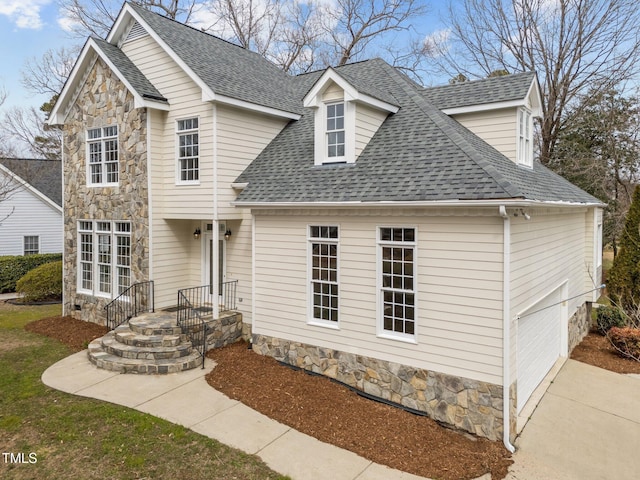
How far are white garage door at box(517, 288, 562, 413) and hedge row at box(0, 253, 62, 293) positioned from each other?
69.9 feet

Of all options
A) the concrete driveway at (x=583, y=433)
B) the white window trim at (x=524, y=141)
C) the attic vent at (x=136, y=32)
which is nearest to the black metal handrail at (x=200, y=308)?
the concrete driveway at (x=583, y=433)

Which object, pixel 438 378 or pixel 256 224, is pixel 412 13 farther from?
pixel 438 378

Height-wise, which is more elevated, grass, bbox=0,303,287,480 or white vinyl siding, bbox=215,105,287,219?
white vinyl siding, bbox=215,105,287,219

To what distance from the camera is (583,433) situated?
7.68 meters

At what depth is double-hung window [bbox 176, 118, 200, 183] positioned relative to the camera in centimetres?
1131

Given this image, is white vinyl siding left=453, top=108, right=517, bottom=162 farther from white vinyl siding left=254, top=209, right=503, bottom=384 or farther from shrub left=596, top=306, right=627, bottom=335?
shrub left=596, top=306, right=627, bottom=335

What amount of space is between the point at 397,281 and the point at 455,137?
312 centimetres

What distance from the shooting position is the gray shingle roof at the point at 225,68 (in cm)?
1127

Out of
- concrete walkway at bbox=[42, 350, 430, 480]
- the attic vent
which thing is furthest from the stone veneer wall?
concrete walkway at bbox=[42, 350, 430, 480]

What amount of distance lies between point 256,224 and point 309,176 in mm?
1723

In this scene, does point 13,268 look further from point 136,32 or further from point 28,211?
point 136,32

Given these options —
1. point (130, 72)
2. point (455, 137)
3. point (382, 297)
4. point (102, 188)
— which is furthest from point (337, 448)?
point (130, 72)

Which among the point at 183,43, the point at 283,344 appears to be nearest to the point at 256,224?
the point at 283,344

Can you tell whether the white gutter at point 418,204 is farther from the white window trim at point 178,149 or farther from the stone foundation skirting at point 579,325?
the stone foundation skirting at point 579,325
